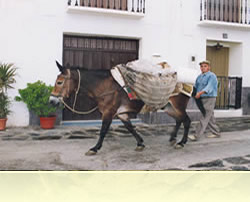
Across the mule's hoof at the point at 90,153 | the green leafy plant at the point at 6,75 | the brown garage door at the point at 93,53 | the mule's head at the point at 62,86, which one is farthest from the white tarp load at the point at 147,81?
the green leafy plant at the point at 6,75

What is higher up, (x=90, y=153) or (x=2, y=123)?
(x=2, y=123)

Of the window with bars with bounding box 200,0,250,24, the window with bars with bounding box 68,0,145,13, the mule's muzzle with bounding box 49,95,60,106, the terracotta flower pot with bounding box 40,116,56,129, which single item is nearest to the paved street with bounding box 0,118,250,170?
the terracotta flower pot with bounding box 40,116,56,129

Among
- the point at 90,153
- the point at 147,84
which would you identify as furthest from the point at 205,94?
the point at 90,153

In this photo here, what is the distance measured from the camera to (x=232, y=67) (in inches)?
265

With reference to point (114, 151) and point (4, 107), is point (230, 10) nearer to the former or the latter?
point (114, 151)

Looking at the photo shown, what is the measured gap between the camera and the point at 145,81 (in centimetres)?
419

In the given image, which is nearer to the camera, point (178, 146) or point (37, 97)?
point (178, 146)

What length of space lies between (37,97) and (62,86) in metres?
1.77

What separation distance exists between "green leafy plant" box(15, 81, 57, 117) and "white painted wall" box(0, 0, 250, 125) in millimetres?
115

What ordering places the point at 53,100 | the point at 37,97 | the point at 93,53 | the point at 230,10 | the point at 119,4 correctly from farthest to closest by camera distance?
the point at 230,10 → the point at 119,4 → the point at 93,53 → the point at 37,97 → the point at 53,100

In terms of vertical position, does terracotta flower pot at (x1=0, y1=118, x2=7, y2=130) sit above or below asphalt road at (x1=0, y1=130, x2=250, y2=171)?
above

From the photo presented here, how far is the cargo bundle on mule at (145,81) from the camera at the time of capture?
13.8 feet

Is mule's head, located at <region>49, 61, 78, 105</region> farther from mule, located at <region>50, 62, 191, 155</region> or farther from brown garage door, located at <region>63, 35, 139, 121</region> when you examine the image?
brown garage door, located at <region>63, 35, 139, 121</region>

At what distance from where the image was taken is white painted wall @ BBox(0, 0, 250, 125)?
5.31m
